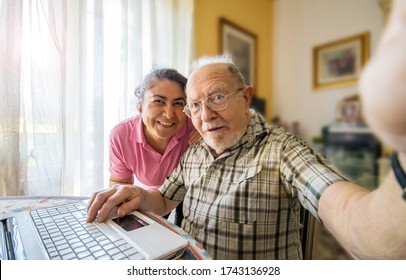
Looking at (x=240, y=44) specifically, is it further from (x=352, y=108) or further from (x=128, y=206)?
(x=128, y=206)

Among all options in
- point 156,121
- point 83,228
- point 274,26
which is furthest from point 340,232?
point 274,26

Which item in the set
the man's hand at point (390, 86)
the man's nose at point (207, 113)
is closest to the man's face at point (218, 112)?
the man's nose at point (207, 113)

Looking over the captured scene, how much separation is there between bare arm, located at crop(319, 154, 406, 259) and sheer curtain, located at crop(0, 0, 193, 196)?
65 cm

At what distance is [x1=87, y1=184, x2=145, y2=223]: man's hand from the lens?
0.44 m

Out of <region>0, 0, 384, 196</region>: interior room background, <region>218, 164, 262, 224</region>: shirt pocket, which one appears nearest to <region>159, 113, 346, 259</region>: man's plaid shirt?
<region>218, 164, 262, 224</region>: shirt pocket

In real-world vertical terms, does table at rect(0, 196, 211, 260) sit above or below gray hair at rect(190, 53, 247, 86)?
below

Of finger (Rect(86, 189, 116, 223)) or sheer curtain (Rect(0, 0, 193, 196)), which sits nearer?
finger (Rect(86, 189, 116, 223))

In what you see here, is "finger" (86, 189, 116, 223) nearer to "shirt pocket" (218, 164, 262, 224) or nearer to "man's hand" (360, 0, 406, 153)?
"shirt pocket" (218, 164, 262, 224)

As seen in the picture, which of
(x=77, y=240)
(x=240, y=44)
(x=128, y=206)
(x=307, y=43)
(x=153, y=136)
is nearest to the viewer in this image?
(x=77, y=240)

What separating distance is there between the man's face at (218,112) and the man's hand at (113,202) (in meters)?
0.26

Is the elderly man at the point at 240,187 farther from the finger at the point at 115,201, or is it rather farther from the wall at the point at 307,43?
the wall at the point at 307,43

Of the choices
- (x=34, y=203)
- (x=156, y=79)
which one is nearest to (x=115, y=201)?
(x=34, y=203)

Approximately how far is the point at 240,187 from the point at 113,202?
315 millimetres

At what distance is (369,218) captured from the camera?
27 cm
